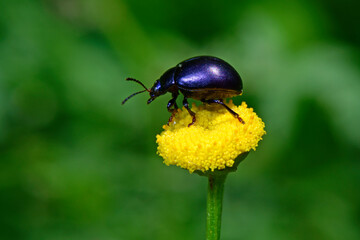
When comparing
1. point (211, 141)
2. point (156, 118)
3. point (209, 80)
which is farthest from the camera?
point (156, 118)

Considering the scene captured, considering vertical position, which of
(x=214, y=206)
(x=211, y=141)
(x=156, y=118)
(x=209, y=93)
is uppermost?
(x=156, y=118)

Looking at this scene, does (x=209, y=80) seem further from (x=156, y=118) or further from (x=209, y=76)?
(x=156, y=118)

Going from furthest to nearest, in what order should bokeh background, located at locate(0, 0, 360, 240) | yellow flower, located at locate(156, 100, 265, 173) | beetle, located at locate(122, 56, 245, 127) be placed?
bokeh background, located at locate(0, 0, 360, 240)
beetle, located at locate(122, 56, 245, 127)
yellow flower, located at locate(156, 100, 265, 173)

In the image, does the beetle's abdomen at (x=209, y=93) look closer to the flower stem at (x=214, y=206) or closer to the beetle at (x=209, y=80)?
the beetle at (x=209, y=80)

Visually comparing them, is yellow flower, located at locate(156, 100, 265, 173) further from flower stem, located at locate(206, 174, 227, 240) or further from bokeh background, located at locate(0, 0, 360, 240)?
bokeh background, located at locate(0, 0, 360, 240)

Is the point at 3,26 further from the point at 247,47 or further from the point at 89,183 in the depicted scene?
the point at 247,47

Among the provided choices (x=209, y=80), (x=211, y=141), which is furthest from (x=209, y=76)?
(x=211, y=141)

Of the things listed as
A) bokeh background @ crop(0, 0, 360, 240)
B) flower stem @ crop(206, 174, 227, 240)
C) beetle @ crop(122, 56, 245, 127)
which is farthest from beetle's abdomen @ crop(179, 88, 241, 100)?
bokeh background @ crop(0, 0, 360, 240)
